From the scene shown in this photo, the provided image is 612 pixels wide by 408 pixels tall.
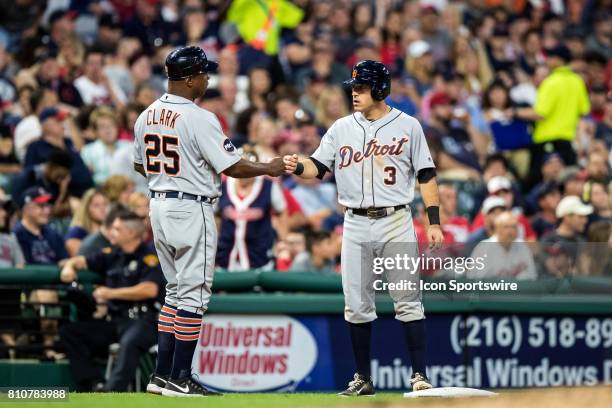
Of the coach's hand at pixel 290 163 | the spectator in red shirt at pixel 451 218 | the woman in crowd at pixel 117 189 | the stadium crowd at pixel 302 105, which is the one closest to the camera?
the coach's hand at pixel 290 163

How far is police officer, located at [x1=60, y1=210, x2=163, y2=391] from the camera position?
10297mm

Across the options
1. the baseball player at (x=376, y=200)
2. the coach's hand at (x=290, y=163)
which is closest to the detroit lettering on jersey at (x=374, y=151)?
the baseball player at (x=376, y=200)

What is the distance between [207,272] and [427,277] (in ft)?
9.09

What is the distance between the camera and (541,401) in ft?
23.7

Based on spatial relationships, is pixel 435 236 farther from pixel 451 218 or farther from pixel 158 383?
pixel 451 218

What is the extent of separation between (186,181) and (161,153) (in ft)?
0.77

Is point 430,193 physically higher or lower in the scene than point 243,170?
lower

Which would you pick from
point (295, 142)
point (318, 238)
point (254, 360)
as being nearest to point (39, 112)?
point (295, 142)

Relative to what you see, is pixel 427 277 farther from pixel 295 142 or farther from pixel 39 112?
pixel 39 112

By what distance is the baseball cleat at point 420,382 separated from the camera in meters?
8.27

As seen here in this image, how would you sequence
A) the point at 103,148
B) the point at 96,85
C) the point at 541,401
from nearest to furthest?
the point at 541,401
the point at 103,148
the point at 96,85

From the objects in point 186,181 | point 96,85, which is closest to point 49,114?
point 96,85

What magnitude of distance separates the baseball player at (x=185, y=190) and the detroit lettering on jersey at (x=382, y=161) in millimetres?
703

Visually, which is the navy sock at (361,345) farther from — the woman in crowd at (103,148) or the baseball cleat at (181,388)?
the woman in crowd at (103,148)
